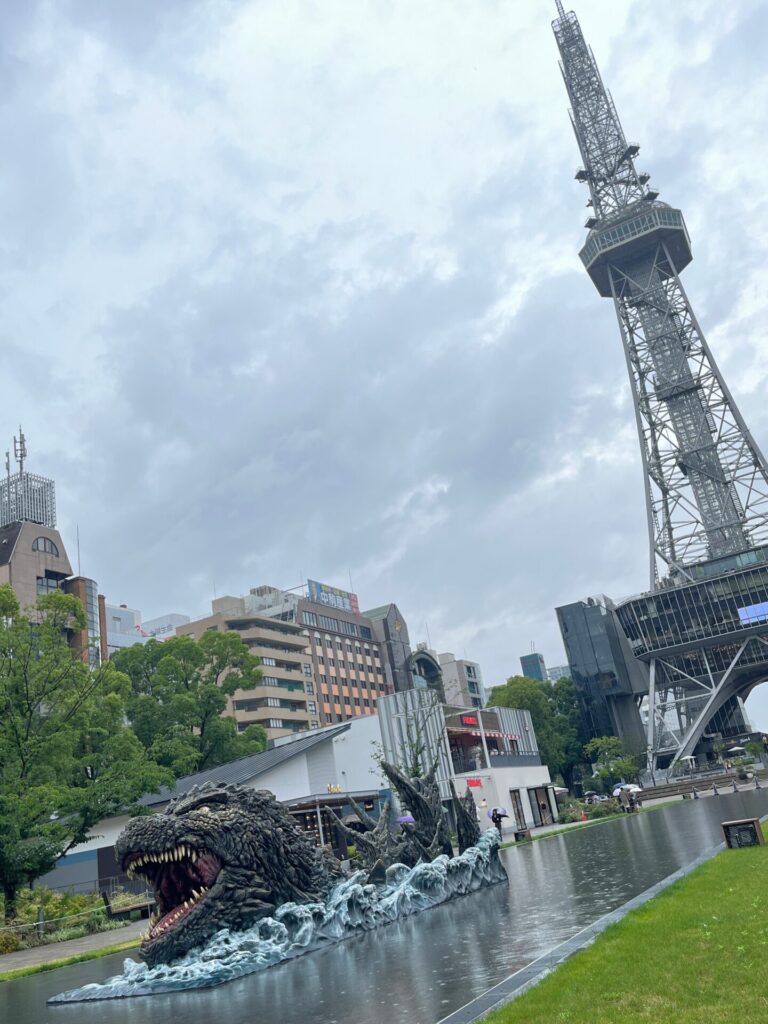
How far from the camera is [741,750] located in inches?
3014

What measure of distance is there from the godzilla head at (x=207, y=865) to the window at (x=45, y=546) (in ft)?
212

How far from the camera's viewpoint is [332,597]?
104938 millimetres

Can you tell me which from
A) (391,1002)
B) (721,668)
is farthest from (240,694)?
Answer: (391,1002)

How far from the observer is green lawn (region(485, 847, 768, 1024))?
6.06 m

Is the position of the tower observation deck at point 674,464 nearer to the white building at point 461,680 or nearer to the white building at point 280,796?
the white building at point 461,680

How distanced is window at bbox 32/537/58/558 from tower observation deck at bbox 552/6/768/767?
5947 cm

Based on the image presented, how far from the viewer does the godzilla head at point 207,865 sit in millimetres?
12023

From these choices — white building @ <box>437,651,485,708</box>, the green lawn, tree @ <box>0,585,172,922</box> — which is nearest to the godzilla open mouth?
the green lawn

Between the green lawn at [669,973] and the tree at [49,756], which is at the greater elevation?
the tree at [49,756]

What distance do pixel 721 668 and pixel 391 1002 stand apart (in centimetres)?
8997

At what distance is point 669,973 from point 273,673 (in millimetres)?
80679

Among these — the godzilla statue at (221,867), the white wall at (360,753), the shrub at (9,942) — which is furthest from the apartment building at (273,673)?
the godzilla statue at (221,867)

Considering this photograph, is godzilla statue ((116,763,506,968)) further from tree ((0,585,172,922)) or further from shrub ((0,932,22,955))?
tree ((0,585,172,922))

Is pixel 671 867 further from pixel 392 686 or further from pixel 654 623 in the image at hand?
pixel 392 686
